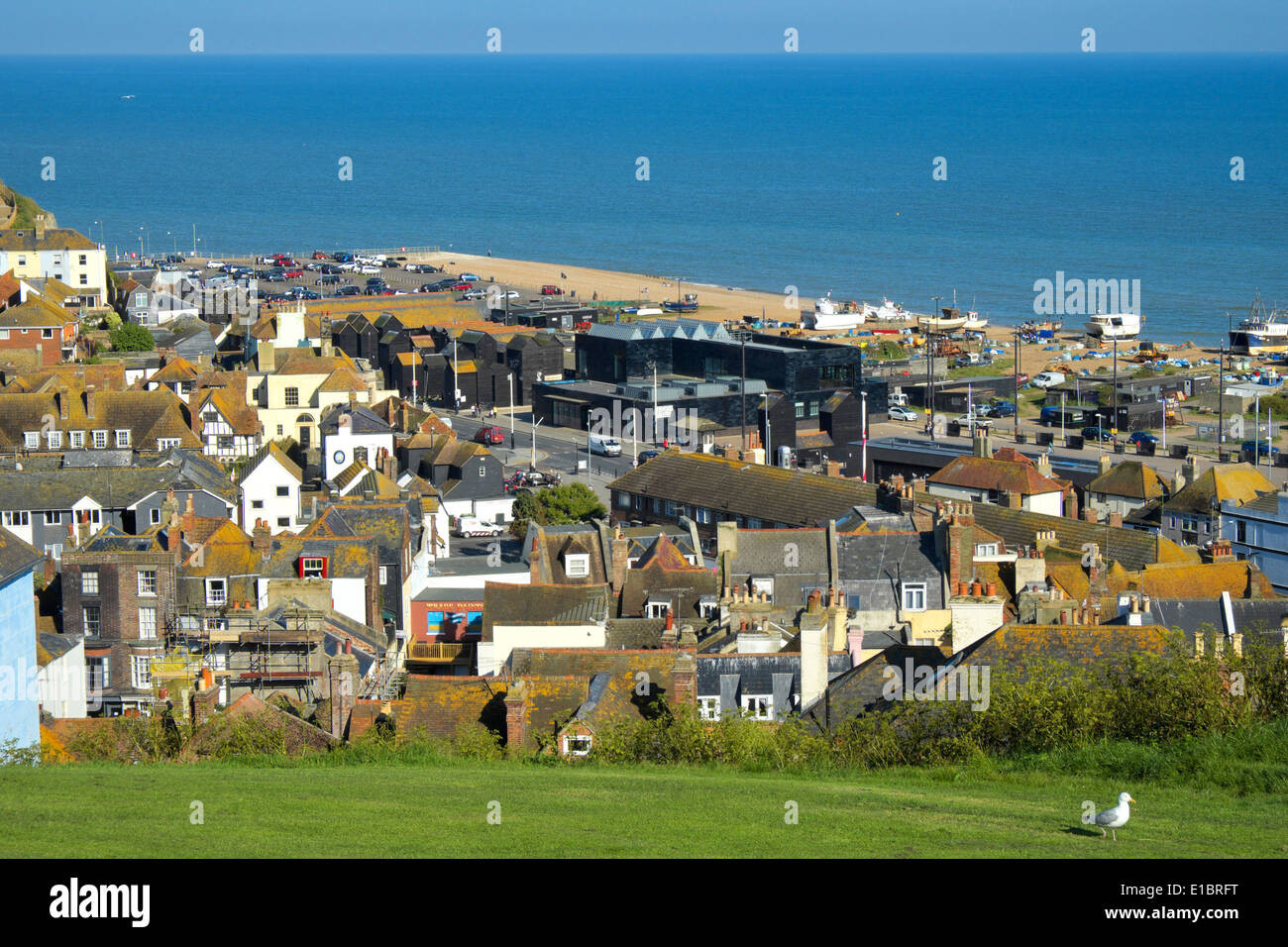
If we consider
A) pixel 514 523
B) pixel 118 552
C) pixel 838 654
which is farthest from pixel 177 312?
pixel 838 654

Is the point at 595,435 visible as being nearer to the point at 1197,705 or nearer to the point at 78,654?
the point at 78,654

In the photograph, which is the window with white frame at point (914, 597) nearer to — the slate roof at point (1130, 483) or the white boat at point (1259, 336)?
the slate roof at point (1130, 483)

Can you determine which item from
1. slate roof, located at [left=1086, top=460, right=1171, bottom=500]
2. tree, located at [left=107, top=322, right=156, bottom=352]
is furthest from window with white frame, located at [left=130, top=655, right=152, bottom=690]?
tree, located at [left=107, top=322, right=156, bottom=352]

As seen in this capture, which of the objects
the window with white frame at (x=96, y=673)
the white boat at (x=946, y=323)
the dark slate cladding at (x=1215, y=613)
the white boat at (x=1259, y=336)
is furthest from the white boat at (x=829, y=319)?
the window with white frame at (x=96, y=673)

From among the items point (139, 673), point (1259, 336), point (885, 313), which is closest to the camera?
point (139, 673)

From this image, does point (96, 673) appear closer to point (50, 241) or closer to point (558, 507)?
point (558, 507)

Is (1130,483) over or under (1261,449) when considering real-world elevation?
over

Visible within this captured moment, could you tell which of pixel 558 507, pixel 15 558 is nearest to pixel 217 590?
pixel 15 558

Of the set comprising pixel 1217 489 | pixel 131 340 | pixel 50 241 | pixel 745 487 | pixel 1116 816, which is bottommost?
pixel 1217 489
